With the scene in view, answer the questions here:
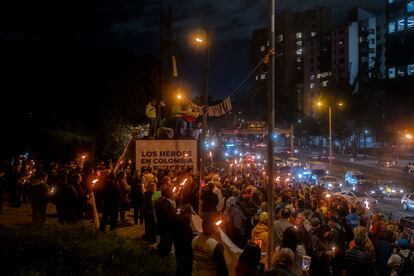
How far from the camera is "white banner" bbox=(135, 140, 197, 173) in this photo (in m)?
16.3

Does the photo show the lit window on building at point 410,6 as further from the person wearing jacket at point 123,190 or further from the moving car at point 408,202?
the person wearing jacket at point 123,190

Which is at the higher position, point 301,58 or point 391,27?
point 301,58

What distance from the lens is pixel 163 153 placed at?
1638cm

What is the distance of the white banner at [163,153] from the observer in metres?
16.3

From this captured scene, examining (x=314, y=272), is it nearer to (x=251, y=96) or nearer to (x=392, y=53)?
(x=392, y=53)

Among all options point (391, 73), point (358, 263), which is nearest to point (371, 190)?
point (358, 263)

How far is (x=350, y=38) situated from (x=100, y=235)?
380ft

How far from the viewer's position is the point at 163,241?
9492 mm

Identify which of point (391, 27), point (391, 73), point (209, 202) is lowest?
point (209, 202)

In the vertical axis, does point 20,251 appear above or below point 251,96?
below

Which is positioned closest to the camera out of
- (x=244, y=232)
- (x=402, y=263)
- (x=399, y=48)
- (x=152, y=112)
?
(x=402, y=263)

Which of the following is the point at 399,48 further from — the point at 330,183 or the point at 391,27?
the point at 330,183

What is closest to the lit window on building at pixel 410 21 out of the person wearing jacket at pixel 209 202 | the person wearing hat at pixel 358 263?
the person wearing jacket at pixel 209 202

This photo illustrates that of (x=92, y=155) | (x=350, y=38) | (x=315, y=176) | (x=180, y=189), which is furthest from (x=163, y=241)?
(x=350, y=38)
